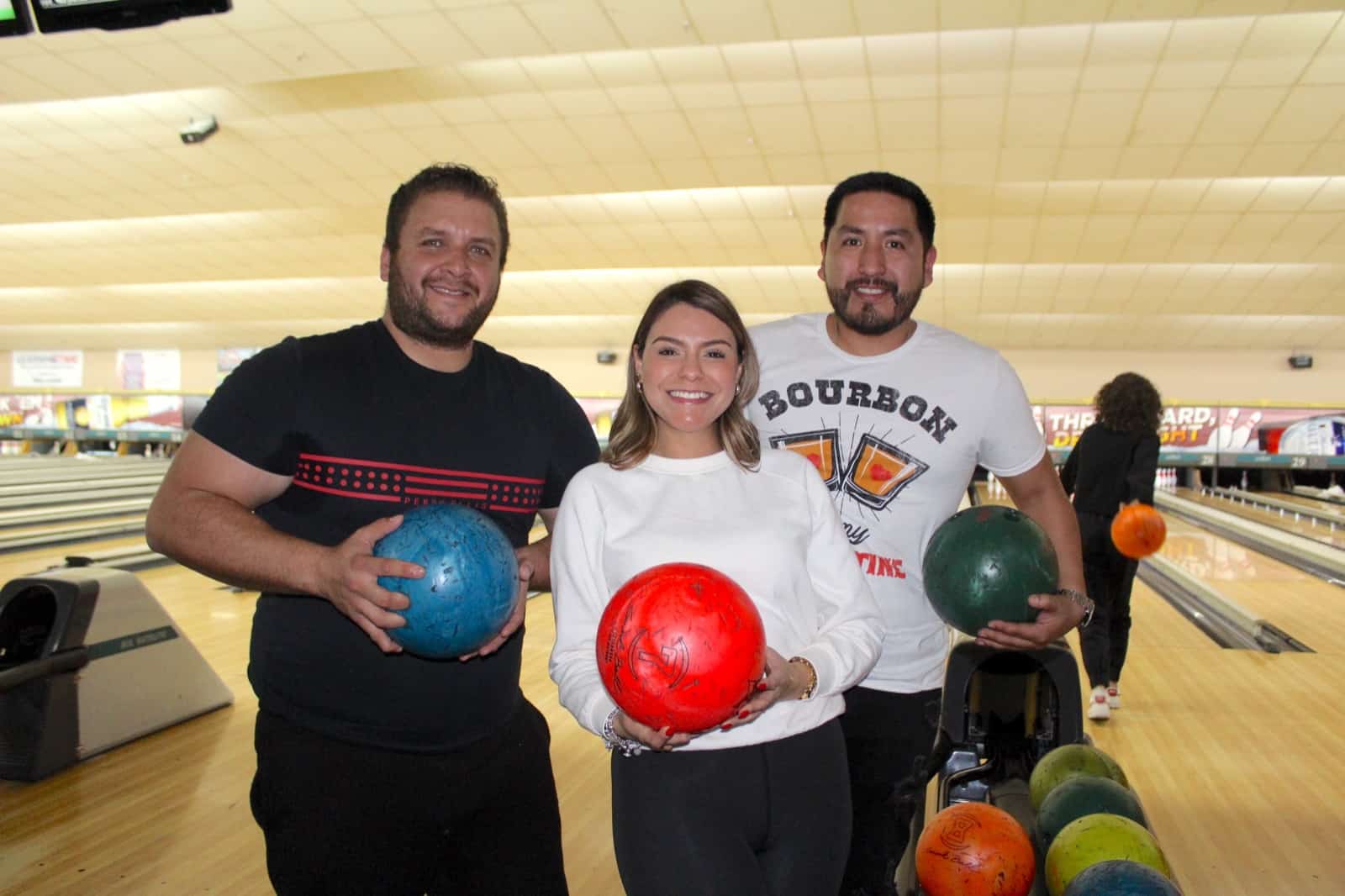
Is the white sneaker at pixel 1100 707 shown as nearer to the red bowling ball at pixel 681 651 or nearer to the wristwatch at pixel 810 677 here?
the wristwatch at pixel 810 677

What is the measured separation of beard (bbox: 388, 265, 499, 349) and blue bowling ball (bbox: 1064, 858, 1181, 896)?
1332mm

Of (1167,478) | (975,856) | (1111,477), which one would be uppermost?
(1111,477)

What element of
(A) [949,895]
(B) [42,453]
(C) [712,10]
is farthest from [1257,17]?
(B) [42,453]

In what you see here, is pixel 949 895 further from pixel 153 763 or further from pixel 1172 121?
pixel 1172 121

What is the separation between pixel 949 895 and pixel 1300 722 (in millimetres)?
2906

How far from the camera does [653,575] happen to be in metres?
1.16

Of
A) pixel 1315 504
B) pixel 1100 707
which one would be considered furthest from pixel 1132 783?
pixel 1315 504

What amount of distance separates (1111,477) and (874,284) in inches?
101

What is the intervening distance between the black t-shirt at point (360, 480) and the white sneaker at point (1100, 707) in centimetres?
309

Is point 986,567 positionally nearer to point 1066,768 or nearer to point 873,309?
point 873,309

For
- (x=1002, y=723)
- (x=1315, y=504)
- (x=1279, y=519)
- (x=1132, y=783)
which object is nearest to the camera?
(x=1002, y=723)

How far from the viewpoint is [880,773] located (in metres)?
1.65

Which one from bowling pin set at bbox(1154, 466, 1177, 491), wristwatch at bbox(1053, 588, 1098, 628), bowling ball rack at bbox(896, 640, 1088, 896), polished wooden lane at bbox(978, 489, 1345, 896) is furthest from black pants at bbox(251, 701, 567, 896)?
bowling pin set at bbox(1154, 466, 1177, 491)

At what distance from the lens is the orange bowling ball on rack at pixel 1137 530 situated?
3.58 meters
